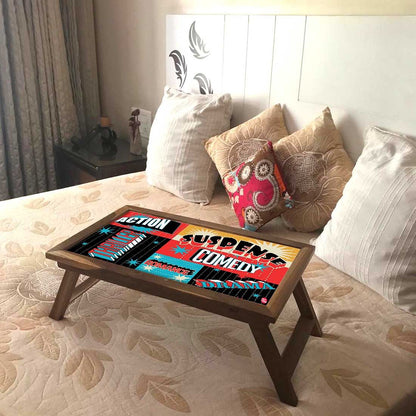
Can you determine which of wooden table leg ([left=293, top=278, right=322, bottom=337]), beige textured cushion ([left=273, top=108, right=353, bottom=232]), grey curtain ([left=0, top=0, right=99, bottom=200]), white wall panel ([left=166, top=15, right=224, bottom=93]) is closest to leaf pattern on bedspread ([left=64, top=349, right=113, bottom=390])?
wooden table leg ([left=293, top=278, right=322, bottom=337])

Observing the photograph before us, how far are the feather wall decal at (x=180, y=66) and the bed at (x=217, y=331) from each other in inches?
23.0

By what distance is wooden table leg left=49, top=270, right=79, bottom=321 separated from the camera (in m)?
1.29

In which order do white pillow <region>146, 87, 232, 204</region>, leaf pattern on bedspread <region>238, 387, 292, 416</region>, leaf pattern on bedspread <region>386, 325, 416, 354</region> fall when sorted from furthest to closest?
white pillow <region>146, 87, 232, 204</region> < leaf pattern on bedspread <region>386, 325, 416, 354</region> < leaf pattern on bedspread <region>238, 387, 292, 416</region>

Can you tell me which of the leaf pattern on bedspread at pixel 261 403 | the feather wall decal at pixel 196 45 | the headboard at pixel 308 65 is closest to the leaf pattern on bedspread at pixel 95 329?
the leaf pattern on bedspread at pixel 261 403

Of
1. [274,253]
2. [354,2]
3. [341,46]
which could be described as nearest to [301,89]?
[341,46]

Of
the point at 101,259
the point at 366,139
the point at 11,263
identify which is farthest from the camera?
the point at 366,139

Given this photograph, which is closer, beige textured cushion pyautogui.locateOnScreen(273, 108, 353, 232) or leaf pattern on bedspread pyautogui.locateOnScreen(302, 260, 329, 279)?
leaf pattern on bedspread pyautogui.locateOnScreen(302, 260, 329, 279)

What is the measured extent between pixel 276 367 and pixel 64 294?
24.2 inches

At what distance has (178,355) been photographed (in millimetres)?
1199

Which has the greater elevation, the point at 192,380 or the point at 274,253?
the point at 274,253

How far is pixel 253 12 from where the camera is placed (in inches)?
83.2

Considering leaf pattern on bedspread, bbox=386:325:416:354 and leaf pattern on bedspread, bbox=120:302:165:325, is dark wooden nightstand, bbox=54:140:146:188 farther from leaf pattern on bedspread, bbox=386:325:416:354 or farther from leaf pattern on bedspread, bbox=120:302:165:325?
leaf pattern on bedspread, bbox=386:325:416:354

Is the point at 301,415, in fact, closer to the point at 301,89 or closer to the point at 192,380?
the point at 192,380

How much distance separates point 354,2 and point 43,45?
1886 mm
